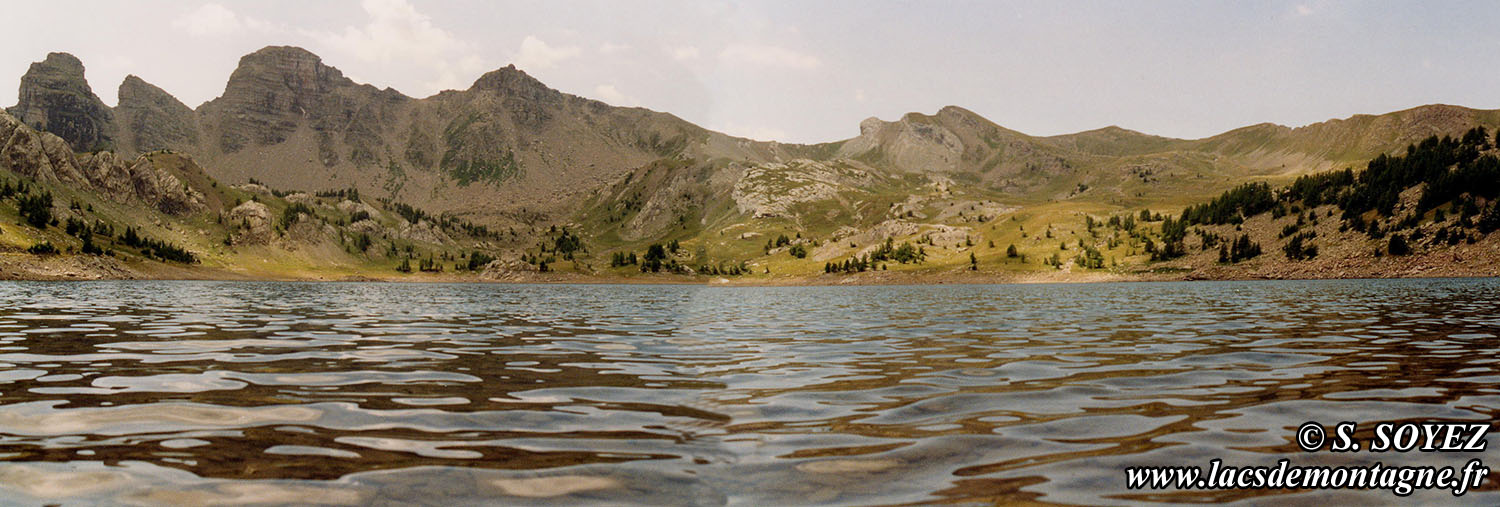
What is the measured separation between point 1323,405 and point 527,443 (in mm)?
14998

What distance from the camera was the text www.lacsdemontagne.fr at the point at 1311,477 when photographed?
347 inches

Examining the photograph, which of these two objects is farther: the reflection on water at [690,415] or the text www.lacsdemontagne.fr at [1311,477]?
the reflection on water at [690,415]

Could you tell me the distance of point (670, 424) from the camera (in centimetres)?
1344

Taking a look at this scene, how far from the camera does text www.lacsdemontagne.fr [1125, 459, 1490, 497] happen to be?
28.9 feet

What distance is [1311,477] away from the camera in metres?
9.23

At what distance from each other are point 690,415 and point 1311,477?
982cm

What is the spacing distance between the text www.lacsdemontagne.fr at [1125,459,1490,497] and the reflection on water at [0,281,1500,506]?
1.05ft

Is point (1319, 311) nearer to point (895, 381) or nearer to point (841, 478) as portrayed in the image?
point (895, 381)

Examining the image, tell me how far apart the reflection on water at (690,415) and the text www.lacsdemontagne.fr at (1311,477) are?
321 millimetres

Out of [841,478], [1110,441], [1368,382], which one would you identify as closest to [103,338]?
[841,478]

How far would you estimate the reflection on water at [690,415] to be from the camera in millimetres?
8953

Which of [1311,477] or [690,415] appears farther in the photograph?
[690,415]

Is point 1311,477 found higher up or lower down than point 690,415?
higher up

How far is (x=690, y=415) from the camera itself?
47.4ft
